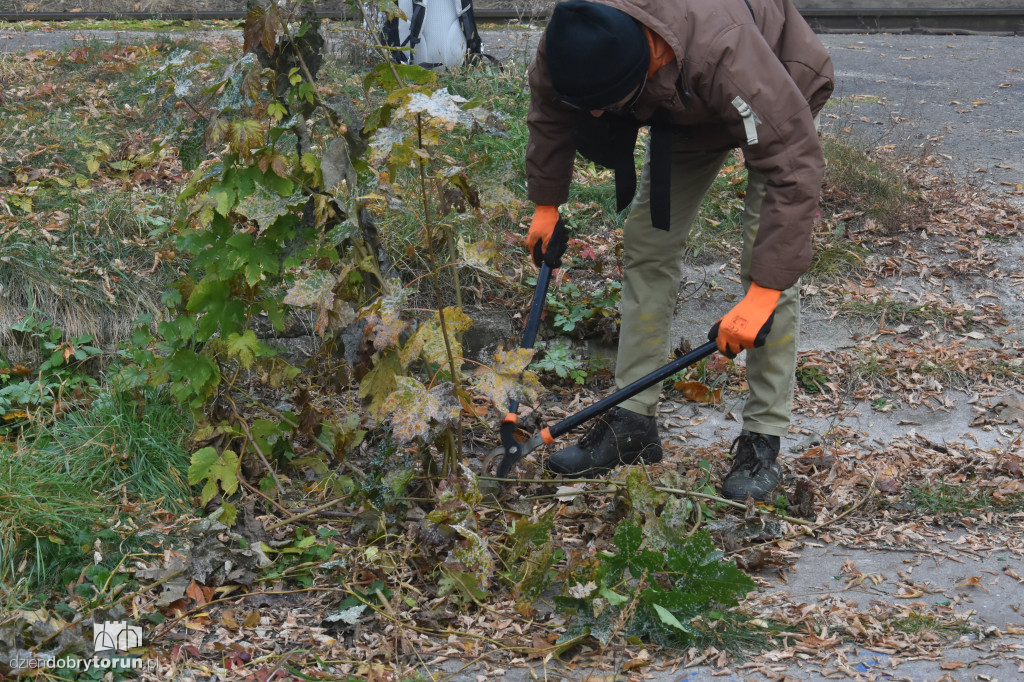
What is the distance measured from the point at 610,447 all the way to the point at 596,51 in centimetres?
156

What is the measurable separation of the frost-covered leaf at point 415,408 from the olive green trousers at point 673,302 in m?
1.09

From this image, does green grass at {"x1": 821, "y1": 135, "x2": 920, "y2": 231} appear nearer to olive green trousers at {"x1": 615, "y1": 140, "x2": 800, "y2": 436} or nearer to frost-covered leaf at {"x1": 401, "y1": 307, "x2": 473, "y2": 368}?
olive green trousers at {"x1": 615, "y1": 140, "x2": 800, "y2": 436}

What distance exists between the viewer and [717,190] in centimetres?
525

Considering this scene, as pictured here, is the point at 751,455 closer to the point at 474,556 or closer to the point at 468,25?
the point at 474,556

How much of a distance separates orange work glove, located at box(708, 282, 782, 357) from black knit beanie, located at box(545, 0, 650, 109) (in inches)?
31.2

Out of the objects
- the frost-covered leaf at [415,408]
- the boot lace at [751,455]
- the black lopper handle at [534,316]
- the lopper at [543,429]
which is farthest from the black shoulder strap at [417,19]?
the frost-covered leaf at [415,408]

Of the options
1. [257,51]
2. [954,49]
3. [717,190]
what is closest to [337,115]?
[257,51]

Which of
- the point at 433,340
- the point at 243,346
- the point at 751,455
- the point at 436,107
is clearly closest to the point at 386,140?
the point at 436,107

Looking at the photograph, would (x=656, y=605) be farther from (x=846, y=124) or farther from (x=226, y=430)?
(x=846, y=124)

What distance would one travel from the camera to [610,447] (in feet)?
11.2

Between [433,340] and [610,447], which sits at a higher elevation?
[433,340]

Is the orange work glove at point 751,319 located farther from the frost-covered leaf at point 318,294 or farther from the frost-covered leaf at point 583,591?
the frost-covered leaf at point 318,294

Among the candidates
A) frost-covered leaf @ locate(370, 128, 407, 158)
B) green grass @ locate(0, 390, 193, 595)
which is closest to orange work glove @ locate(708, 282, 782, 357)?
frost-covered leaf @ locate(370, 128, 407, 158)

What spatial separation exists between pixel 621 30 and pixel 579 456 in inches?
63.6
